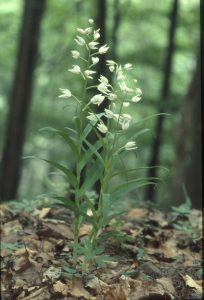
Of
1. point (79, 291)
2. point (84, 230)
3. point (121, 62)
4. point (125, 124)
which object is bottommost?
point (79, 291)

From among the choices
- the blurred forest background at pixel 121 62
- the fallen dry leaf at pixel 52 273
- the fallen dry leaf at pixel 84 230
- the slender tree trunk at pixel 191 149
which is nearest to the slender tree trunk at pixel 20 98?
the blurred forest background at pixel 121 62

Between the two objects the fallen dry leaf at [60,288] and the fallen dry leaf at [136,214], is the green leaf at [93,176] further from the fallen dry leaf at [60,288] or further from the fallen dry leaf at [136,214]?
the fallen dry leaf at [136,214]

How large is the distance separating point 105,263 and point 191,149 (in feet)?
14.3

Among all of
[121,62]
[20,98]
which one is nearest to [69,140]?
[20,98]

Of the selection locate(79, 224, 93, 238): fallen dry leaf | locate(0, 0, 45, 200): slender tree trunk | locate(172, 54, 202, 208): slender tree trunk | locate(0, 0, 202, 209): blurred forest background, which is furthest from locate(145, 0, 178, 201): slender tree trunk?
locate(79, 224, 93, 238): fallen dry leaf

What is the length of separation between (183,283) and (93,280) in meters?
0.54

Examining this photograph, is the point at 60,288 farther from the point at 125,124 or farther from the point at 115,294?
the point at 125,124

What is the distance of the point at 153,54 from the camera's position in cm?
1490

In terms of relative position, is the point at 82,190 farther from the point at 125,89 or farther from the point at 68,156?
the point at 68,156

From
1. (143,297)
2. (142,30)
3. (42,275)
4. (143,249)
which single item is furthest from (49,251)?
(142,30)

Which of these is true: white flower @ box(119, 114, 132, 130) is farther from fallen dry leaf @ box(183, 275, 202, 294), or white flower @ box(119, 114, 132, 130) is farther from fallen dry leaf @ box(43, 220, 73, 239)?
fallen dry leaf @ box(43, 220, 73, 239)

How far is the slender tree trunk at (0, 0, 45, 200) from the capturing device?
9938 mm

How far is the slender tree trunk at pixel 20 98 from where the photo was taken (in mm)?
9938

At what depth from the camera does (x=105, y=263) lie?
3.38 m
